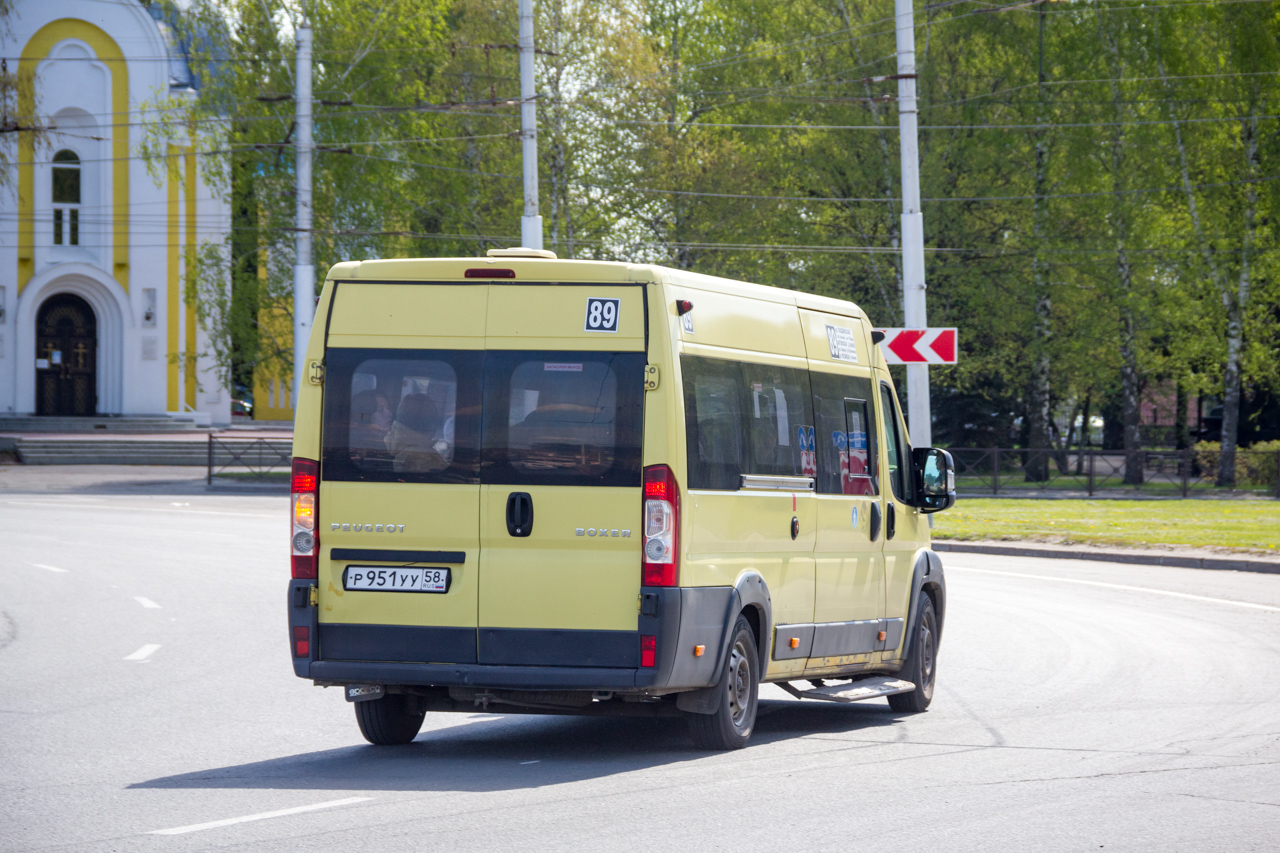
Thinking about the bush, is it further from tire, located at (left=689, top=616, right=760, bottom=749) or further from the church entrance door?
the church entrance door

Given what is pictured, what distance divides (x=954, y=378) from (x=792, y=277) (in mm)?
5399

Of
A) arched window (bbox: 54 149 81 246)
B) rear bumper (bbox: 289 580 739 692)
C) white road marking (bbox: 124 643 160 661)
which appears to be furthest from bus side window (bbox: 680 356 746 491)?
arched window (bbox: 54 149 81 246)

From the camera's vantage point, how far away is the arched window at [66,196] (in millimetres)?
52250

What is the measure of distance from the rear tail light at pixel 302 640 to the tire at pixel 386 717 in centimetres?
56

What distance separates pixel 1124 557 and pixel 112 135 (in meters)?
40.7

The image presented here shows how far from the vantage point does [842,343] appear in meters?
9.73

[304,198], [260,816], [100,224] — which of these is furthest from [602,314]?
[100,224]

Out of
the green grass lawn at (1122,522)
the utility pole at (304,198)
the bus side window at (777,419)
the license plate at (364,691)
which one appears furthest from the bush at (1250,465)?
the license plate at (364,691)

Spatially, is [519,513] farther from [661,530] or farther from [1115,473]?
[1115,473]

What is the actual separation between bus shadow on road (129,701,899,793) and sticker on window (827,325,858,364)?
223 cm

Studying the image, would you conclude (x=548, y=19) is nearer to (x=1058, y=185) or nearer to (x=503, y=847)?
(x=1058, y=185)

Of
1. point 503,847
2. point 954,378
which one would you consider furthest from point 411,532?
point 954,378

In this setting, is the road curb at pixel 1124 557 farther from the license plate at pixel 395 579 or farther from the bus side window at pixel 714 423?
the license plate at pixel 395 579

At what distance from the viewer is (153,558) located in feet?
68.5
